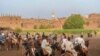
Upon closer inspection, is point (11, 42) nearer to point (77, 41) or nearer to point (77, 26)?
point (77, 41)

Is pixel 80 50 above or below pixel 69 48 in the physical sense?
below

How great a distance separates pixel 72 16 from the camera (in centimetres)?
11444

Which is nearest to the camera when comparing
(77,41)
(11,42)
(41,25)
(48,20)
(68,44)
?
(68,44)

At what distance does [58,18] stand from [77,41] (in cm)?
12217

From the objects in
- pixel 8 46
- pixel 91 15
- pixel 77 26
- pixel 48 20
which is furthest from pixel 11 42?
pixel 91 15

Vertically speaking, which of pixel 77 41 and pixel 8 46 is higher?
pixel 77 41

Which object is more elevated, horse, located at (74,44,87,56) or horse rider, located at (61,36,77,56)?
horse rider, located at (61,36,77,56)

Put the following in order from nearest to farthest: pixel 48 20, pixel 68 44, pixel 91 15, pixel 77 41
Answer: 1. pixel 68 44
2. pixel 77 41
3. pixel 48 20
4. pixel 91 15

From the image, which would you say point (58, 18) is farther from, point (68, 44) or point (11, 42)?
point (68, 44)

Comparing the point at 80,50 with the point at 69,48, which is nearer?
the point at 69,48

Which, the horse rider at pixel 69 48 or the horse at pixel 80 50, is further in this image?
the horse at pixel 80 50

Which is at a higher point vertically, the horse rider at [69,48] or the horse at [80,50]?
the horse rider at [69,48]

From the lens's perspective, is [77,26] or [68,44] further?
[77,26]

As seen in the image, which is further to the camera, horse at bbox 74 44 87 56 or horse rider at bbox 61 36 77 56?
horse at bbox 74 44 87 56
